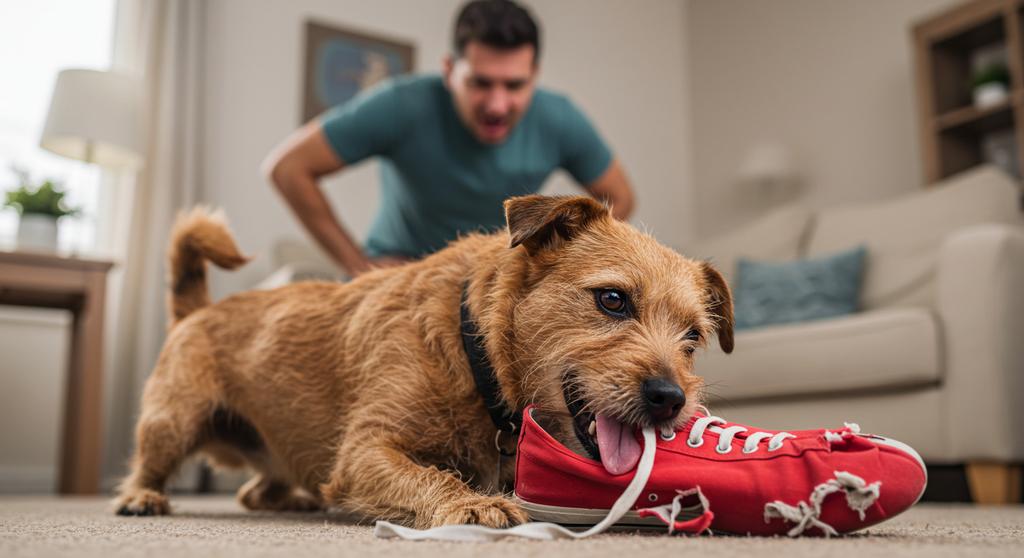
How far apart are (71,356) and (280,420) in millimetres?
2436

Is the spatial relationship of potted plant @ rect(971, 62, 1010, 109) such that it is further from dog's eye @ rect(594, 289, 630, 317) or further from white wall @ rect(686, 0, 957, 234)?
dog's eye @ rect(594, 289, 630, 317)

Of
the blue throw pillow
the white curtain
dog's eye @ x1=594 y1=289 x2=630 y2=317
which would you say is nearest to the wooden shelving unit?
the blue throw pillow

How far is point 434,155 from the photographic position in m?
2.73

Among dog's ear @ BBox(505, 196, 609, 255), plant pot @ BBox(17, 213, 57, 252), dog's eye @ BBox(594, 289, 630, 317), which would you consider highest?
plant pot @ BBox(17, 213, 57, 252)

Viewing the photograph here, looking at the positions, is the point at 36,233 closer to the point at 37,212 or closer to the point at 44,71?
the point at 37,212

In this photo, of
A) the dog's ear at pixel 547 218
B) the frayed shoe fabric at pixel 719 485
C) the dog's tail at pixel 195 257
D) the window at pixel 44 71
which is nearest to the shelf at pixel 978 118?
the dog's ear at pixel 547 218

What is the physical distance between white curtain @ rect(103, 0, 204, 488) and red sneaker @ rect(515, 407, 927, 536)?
3878 mm

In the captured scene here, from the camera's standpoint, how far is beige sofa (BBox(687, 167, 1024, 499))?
8.83 ft

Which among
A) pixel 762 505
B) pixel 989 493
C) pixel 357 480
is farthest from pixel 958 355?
pixel 357 480

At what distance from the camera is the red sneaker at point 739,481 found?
3.62 ft

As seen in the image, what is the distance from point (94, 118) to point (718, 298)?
3235mm

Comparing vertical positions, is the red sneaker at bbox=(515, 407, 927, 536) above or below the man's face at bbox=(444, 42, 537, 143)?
below

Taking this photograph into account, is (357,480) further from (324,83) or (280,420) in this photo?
(324,83)

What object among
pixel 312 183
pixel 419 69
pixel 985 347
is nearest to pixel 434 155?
pixel 312 183
